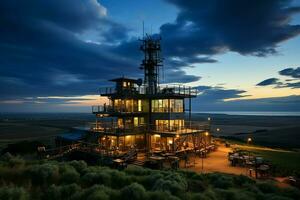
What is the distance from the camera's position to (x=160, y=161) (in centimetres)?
1883

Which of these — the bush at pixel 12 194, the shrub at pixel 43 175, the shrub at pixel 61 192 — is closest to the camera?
the bush at pixel 12 194

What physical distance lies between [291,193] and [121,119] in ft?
61.3

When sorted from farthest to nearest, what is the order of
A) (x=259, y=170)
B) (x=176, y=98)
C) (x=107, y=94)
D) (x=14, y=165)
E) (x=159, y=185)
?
(x=107, y=94), (x=176, y=98), (x=259, y=170), (x=14, y=165), (x=159, y=185)

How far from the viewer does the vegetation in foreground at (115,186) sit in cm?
892

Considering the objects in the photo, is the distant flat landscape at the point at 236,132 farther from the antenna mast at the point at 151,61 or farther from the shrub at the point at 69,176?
the shrub at the point at 69,176

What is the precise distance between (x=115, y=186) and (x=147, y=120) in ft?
52.5

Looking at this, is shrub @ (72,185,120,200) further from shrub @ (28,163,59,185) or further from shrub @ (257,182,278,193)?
Result: shrub @ (257,182,278,193)

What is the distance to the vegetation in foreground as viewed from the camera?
8922 mm

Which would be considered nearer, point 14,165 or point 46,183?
point 46,183

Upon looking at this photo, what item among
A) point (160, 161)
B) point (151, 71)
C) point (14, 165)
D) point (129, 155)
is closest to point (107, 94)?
point (151, 71)

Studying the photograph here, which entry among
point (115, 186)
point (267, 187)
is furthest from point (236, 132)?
point (115, 186)

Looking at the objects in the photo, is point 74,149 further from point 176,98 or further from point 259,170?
point 259,170

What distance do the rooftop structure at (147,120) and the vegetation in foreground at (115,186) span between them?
9093 millimetres

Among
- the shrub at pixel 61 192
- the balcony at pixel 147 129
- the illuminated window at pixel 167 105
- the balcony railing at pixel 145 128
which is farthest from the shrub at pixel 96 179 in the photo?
the illuminated window at pixel 167 105
